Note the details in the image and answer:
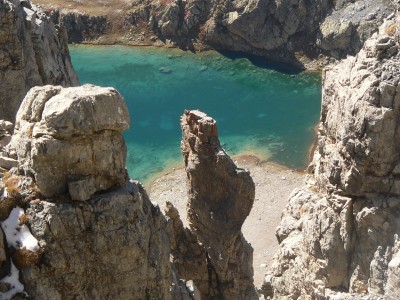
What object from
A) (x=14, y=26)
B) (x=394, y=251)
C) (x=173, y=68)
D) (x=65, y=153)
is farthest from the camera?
(x=173, y=68)

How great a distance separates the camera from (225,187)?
38531mm

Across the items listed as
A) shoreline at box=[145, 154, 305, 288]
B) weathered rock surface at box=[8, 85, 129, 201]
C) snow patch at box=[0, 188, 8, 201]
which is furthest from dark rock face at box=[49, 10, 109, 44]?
snow patch at box=[0, 188, 8, 201]

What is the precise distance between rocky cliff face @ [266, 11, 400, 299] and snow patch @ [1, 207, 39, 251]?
16273 millimetres

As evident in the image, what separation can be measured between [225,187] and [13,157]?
59.0 ft

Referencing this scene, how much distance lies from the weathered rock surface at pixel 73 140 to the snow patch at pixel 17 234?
4.86 ft

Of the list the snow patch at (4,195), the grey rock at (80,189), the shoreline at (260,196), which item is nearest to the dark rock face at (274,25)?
the shoreline at (260,196)

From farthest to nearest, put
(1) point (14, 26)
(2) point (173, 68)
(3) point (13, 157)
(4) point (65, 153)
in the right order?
(2) point (173, 68), (1) point (14, 26), (3) point (13, 157), (4) point (65, 153)

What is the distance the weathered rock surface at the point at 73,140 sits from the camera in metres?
20.6

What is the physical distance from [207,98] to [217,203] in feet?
210

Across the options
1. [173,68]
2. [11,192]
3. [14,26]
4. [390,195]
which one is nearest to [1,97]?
[14,26]

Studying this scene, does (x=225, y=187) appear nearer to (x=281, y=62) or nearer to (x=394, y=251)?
(x=394, y=251)

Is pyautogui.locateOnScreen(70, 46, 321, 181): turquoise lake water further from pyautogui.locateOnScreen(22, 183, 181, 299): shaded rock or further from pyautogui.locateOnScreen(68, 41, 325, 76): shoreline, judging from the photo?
pyautogui.locateOnScreen(22, 183, 181, 299): shaded rock

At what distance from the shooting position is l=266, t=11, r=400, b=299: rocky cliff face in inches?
1133

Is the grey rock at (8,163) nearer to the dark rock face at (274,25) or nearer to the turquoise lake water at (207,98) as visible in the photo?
the turquoise lake water at (207,98)
